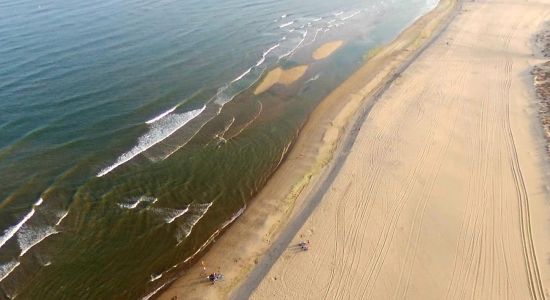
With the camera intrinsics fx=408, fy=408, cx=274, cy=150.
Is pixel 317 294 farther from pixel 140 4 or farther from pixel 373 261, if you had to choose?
pixel 140 4

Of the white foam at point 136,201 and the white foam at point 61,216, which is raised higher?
the white foam at point 61,216

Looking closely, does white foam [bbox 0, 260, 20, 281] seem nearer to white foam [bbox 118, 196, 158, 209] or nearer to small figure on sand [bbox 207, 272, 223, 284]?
white foam [bbox 118, 196, 158, 209]

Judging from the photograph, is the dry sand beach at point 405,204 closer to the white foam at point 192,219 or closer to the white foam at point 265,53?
the white foam at point 192,219

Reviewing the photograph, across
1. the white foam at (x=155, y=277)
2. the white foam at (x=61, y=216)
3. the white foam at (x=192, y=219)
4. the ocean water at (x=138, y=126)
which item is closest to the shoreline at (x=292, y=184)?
the white foam at (x=155, y=277)

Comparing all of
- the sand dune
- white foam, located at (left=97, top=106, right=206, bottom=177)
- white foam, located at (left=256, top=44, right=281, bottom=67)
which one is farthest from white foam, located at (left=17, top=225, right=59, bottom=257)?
white foam, located at (left=256, top=44, right=281, bottom=67)

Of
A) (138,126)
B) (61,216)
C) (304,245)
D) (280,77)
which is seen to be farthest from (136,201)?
(280,77)

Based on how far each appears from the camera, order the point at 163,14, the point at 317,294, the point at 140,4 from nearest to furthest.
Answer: the point at 317,294
the point at 163,14
the point at 140,4

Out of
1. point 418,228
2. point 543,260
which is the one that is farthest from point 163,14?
point 543,260
